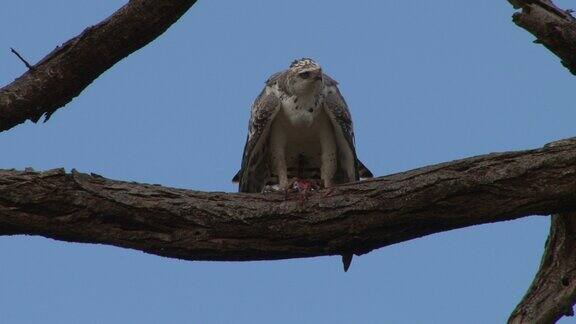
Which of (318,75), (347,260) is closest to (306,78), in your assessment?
(318,75)

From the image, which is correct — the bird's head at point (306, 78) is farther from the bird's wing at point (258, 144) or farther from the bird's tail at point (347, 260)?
the bird's tail at point (347, 260)

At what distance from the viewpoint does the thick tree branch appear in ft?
22.9

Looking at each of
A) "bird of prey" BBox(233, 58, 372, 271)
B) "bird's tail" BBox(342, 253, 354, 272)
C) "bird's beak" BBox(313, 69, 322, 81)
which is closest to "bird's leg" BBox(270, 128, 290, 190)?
"bird of prey" BBox(233, 58, 372, 271)

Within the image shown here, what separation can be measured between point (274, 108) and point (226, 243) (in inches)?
105

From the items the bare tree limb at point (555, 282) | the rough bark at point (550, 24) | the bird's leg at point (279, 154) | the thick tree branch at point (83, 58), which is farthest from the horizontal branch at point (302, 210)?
the bird's leg at point (279, 154)

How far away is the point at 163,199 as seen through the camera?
7.03 metres

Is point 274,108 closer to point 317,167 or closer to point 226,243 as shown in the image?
point 317,167

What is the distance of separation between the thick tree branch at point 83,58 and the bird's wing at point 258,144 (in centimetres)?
248

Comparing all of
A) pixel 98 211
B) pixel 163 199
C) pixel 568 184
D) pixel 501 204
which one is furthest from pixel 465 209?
pixel 98 211

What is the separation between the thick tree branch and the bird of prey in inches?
98.9

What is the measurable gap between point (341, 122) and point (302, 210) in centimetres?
252

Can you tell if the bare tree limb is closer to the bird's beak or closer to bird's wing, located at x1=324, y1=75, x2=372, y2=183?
bird's wing, located at x1=324, y1=75, x2=372, y2=183

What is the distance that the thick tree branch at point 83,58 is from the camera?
696 cm

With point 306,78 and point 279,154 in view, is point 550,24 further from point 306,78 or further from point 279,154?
point 279,154
